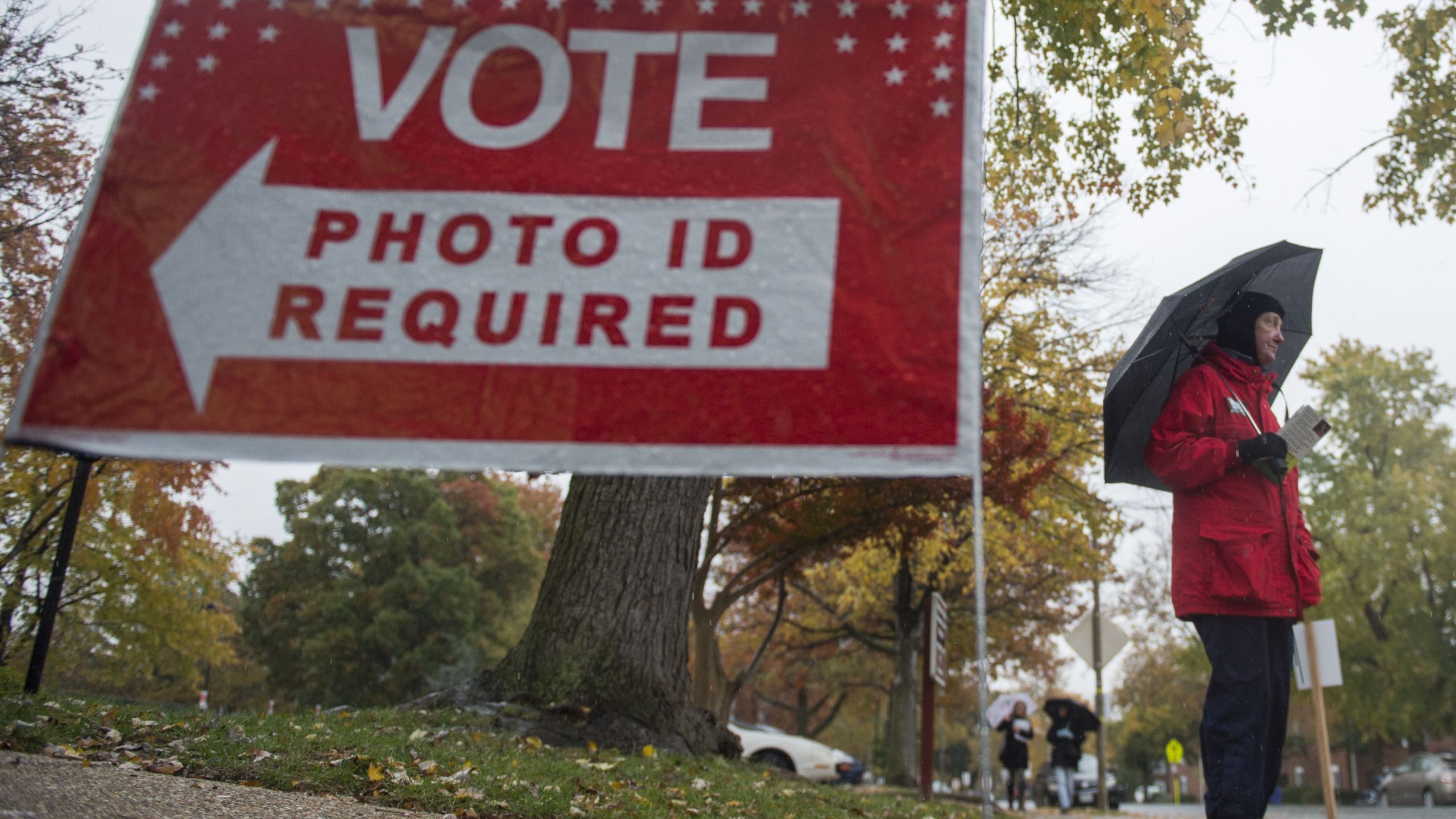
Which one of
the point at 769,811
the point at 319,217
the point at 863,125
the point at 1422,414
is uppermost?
the point at 1422,414

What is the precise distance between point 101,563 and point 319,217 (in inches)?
557

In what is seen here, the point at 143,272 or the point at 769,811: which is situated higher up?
the point at 143,272

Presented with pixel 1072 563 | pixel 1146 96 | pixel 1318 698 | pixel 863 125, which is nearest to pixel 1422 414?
pixel 1072 563

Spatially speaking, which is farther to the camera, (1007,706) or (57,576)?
(1007,706)

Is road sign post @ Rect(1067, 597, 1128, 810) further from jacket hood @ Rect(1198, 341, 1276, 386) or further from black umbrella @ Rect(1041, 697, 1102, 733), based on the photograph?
jacket hood @ Rect(1198, 341, 1276, 386)

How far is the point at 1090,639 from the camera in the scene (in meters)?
15.5

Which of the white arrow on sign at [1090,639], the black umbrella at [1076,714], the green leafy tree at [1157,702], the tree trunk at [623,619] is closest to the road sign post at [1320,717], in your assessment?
the tree trunk at [623,619]

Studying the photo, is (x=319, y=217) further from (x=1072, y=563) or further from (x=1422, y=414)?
(x=1422, y=414)

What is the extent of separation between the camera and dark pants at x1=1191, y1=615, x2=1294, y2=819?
151 inches

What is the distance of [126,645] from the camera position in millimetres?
17078

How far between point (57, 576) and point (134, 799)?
322 cm

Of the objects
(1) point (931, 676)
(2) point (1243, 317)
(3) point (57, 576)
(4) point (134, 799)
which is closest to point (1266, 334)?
(2) point (1243, 317)

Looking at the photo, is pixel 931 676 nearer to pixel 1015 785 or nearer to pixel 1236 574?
pixel 1236 574

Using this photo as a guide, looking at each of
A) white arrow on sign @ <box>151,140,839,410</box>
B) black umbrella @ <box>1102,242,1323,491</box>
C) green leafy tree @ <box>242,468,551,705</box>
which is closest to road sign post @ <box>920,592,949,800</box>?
black umbrella @ <box>1102,242,1323,491</box>
